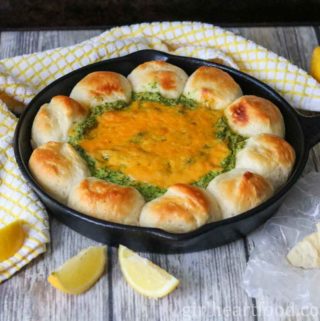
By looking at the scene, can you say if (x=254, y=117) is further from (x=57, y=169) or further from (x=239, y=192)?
(x=57, y=169)

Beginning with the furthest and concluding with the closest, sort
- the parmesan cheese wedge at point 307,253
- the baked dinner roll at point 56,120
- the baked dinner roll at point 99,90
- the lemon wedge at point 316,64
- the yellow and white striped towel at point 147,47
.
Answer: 1. the lemon wedge at point 316,64
2. the yellow and white striped towel at point 147,47
3. the baked dinner roll at point 99,90
4. the baked dinner roll at point 56,120
5. the parmesan cheese wedge at point 307,253

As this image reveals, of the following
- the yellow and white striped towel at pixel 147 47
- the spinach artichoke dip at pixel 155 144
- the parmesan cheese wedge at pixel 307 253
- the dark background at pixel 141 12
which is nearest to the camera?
the parmesan cheese wedge at pixel 307 253

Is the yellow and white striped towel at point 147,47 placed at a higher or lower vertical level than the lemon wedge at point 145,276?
higher

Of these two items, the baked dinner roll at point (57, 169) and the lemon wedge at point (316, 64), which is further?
the lemon wedge at point (316, 64)

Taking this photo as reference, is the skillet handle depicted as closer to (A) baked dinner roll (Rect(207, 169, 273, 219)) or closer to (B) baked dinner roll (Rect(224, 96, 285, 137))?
(B) baked dinner roll (Rect(224, 96, 285, 137))

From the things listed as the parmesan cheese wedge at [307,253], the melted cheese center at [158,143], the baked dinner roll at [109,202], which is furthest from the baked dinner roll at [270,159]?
the baked dinner roll at [109,202]

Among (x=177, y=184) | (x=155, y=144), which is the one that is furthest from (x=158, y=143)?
(x=177, y=184)

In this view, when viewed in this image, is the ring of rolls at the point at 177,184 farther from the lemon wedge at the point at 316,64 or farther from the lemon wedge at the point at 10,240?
the lemon wedge at the point at 316,64
